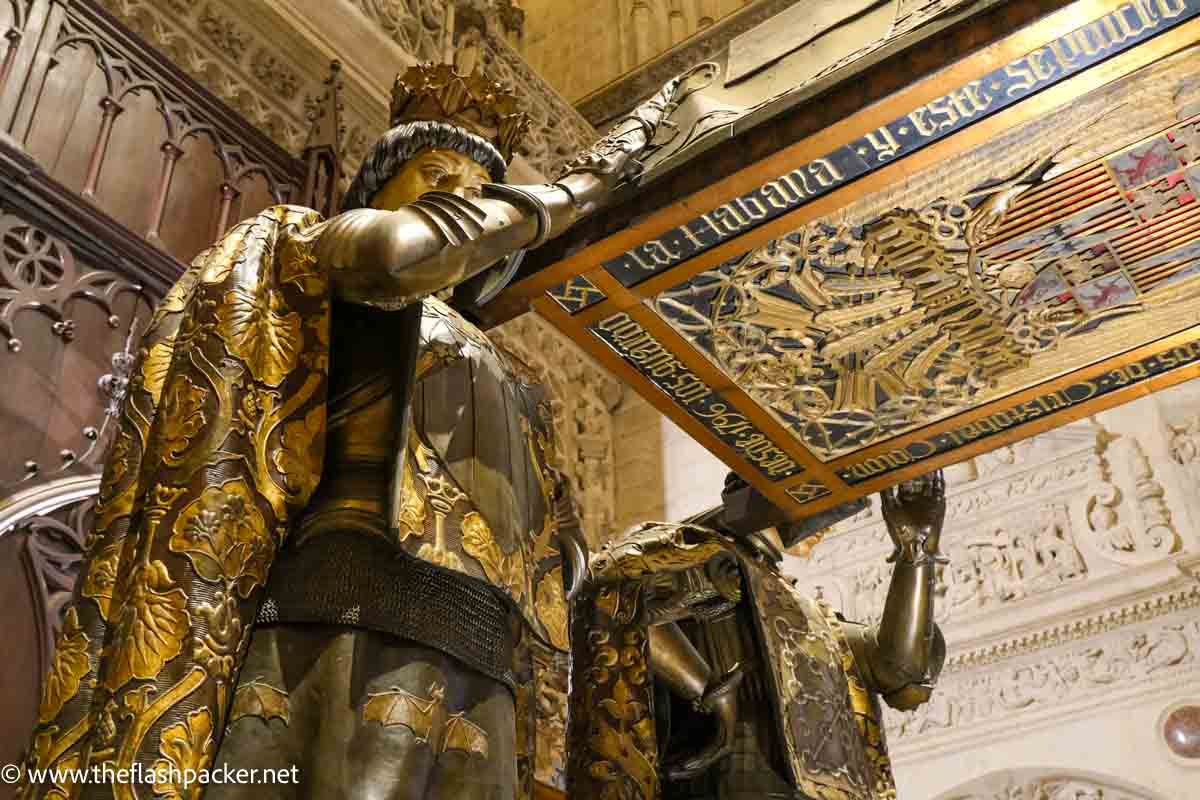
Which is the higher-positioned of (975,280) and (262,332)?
(975,280)

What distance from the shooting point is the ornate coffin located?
197 cm

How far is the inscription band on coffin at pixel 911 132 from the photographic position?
188 centimetres

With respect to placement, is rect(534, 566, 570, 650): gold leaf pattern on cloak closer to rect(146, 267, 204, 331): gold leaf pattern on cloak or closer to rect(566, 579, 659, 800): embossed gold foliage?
rect(566, 579, 659, 800): embossed gold foliage

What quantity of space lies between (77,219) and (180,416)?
1.87m

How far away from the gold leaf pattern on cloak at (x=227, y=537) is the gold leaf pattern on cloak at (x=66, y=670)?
218mm

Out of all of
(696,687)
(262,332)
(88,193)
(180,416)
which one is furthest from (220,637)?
(88,193)

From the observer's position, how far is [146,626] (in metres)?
1.48

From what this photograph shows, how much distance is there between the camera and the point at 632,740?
8.06 feet

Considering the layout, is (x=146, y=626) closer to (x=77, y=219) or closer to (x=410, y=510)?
(x=410, y=510)

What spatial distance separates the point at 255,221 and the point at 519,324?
3717mm

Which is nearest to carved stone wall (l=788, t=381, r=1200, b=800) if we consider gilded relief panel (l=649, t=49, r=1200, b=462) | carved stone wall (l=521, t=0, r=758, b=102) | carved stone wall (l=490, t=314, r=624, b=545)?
carved stone wall (l=490, t=314, r=624, b=545)

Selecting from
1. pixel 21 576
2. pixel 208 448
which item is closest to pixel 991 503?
pixel 21 576

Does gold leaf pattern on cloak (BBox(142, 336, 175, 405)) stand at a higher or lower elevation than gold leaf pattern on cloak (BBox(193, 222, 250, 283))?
lower

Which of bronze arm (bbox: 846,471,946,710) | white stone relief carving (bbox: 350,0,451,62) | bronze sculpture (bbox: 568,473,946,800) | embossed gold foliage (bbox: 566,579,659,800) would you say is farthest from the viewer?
white stone relief carving (bbox: 350,0,451,62)
